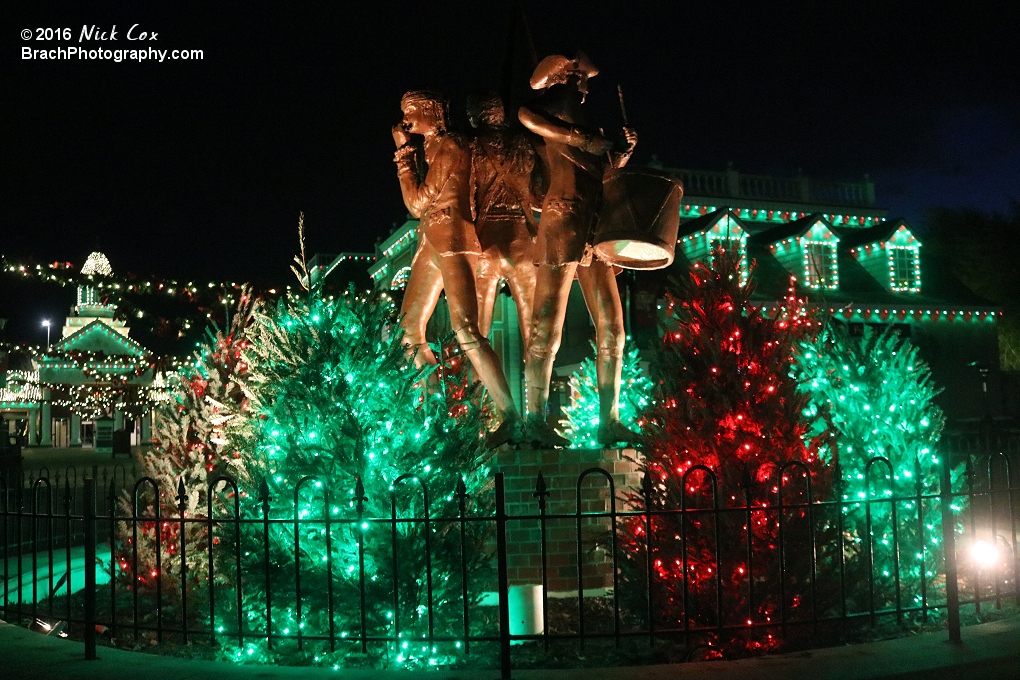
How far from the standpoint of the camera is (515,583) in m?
8.00

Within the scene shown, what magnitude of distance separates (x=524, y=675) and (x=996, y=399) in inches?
1198

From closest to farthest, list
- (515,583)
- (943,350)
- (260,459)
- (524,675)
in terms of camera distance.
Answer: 1. (524,675)
2. (260,459)
3. (515,583)
4. (943,350)

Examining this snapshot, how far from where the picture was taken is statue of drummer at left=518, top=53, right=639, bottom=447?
843 cm

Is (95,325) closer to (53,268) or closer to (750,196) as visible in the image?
(53,268)

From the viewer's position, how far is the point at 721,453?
21.1 ft

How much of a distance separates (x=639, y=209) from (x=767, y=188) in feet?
79.7

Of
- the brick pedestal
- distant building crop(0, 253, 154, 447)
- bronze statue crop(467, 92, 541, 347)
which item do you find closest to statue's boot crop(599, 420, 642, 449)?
the brick pedestal

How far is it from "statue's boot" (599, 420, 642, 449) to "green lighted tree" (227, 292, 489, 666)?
9.06 ft

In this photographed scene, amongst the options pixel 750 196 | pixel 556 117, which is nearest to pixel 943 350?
pixel 750 196

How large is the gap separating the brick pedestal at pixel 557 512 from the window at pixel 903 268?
2316cm

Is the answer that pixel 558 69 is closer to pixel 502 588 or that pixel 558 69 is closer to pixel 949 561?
pixel 502 588

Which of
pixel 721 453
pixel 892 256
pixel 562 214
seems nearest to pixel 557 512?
pixel 721 453

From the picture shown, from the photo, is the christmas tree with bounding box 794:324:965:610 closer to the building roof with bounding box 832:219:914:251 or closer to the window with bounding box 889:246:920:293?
the building roof with bounding box 832:219:914:251

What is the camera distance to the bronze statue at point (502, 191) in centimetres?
884
